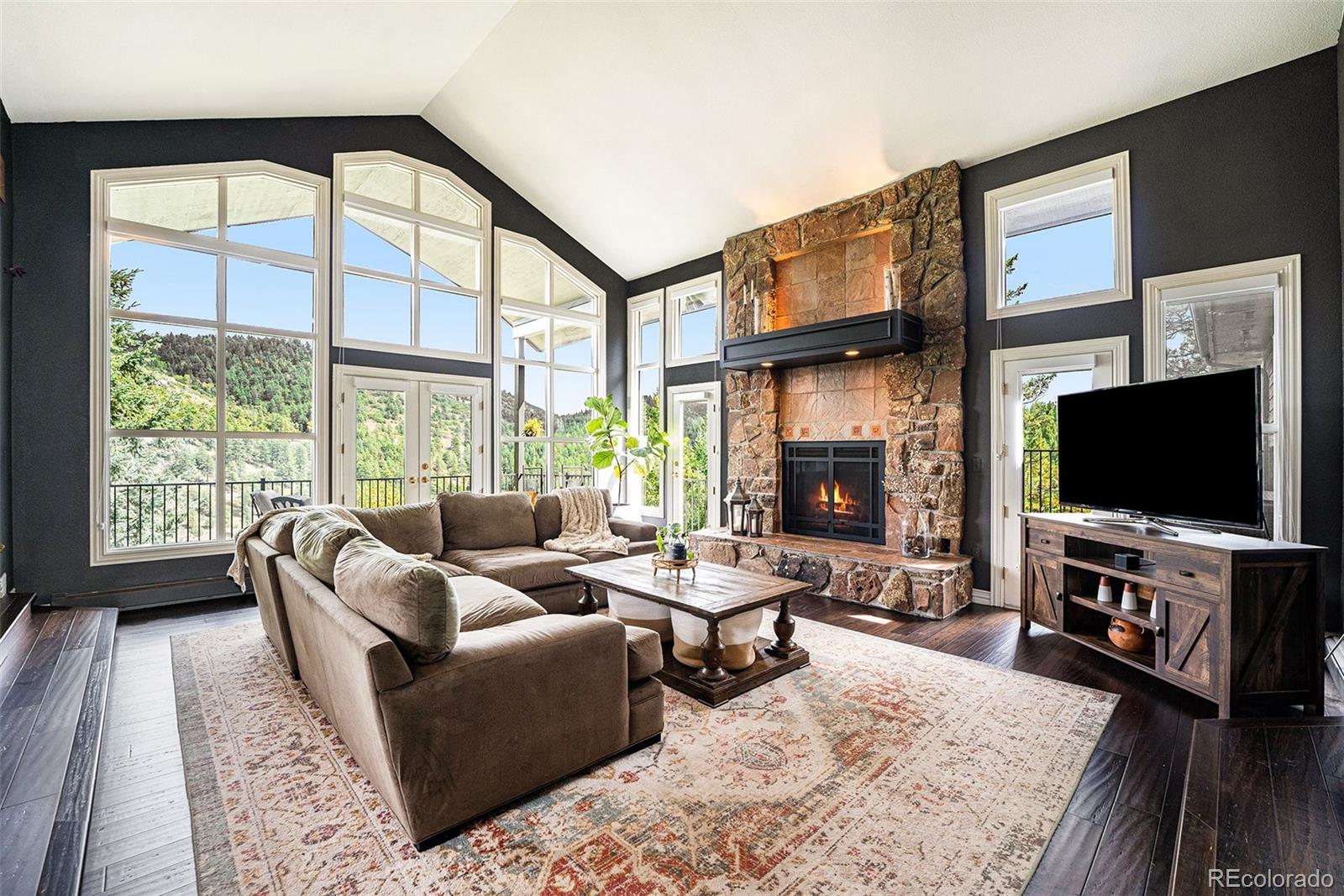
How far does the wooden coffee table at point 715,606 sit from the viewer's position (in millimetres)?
2900

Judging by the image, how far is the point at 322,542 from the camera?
2529 millimetres

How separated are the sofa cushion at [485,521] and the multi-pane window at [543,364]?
1903 mm

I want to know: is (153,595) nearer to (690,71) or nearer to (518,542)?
(518,542)

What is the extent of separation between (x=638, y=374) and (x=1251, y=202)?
5.84 meters

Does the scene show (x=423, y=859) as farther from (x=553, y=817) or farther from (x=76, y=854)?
(x=76, y=854)

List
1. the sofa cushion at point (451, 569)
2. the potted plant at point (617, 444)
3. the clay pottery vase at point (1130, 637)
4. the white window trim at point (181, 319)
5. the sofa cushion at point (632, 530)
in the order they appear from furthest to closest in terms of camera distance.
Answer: the potted plant at point (617, 444)
the sofa cushion at point (632, 530)
the white window trim at point (181, 319)
the sofa cushion at point (451, 569)
the clay pottery vase at point (1130, 637)

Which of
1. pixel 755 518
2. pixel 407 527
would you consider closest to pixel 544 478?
pixel 755 518

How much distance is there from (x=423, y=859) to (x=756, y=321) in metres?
5.22

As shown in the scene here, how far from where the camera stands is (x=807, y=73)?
4344 millimetres

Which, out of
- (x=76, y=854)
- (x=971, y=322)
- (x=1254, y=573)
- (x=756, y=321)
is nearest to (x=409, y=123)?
(x=756, y=321)

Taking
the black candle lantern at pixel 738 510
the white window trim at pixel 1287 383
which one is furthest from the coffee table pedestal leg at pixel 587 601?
the white window trim at pixel 1287 383

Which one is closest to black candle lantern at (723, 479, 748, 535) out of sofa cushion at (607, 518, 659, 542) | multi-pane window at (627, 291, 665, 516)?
sofa cushion at (607, 518, 659, 542)

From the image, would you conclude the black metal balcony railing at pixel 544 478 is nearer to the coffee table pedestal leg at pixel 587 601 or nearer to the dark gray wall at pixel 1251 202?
the coffee table pedestal leg at pixel 587 601

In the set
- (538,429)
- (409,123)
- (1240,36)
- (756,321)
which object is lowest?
(538,429)
